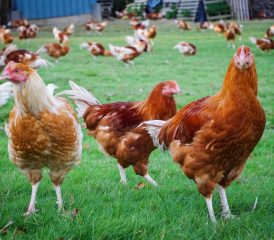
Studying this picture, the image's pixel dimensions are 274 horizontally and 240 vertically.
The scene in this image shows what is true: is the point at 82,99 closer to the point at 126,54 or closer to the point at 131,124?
the point at 131,124

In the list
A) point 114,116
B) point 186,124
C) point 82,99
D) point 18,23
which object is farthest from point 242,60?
point 18,23

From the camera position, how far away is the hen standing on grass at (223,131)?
157 inches

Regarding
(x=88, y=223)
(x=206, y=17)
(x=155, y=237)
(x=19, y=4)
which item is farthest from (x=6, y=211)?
(x=206, y=17)

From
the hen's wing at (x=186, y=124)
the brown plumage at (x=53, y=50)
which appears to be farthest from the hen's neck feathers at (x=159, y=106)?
the brown plumage at (x=53, y=50)

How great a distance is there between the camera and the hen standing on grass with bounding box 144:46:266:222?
13.1ft

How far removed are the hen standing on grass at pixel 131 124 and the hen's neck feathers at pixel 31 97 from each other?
1.45 meters

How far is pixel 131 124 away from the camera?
5902mm

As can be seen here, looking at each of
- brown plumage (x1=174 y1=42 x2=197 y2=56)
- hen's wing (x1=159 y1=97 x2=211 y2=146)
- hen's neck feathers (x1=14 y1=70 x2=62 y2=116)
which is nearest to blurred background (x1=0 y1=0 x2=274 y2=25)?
brown plumage (x1=174 y1=42 x2=197 y2=56)

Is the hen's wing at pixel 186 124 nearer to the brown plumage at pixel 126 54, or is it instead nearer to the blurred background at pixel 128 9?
the brown plumage at pixel 126 54

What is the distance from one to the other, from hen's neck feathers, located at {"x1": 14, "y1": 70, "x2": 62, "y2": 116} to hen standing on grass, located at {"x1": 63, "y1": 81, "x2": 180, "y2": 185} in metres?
1.45

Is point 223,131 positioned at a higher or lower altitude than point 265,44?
higher

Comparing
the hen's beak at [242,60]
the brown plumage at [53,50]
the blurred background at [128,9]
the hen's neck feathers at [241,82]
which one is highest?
the hen's beak at [242,60]

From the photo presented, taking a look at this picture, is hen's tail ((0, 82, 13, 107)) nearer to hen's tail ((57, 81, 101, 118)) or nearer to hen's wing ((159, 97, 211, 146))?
hen's tail ((57, 81, 101, 118))

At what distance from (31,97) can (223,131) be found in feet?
5.25
